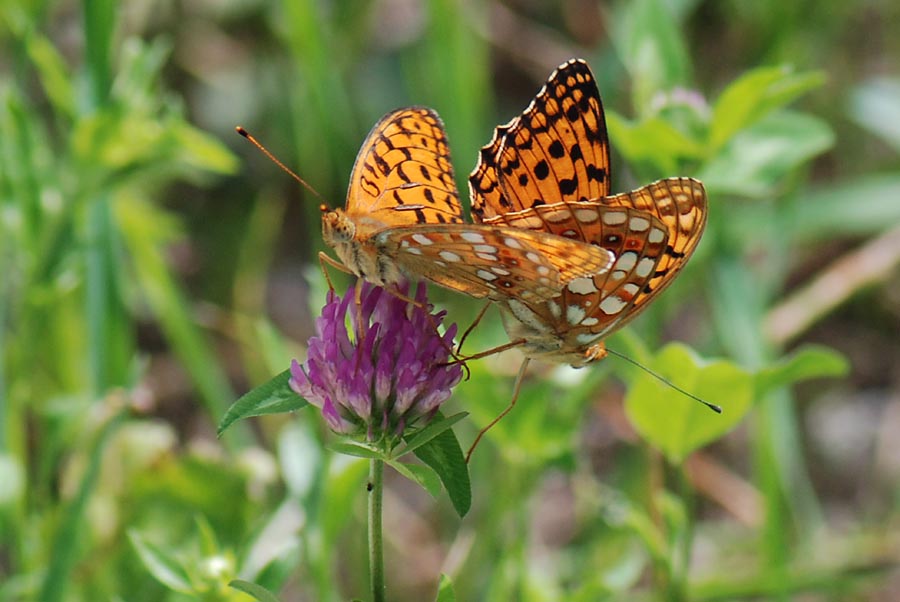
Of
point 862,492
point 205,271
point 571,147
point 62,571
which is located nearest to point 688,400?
point 571,147

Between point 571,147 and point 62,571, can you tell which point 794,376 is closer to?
point 571,147

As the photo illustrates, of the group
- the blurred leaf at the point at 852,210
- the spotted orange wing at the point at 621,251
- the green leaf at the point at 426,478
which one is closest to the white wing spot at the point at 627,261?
the spotted orange wing at the point at 621,251

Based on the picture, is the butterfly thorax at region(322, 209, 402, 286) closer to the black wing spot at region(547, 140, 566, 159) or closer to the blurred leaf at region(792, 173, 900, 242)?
the black wing spot at region(547, 140, 566, 159)

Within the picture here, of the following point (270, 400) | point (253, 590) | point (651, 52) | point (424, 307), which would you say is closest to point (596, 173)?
point (424, 307)

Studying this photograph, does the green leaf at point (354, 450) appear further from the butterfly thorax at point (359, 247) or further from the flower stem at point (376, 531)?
the butterfly thorax at point (359, 247)

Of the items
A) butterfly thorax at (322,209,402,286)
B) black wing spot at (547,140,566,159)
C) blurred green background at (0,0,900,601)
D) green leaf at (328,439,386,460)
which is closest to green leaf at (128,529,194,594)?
blurred green background at (0,0,900,601)
